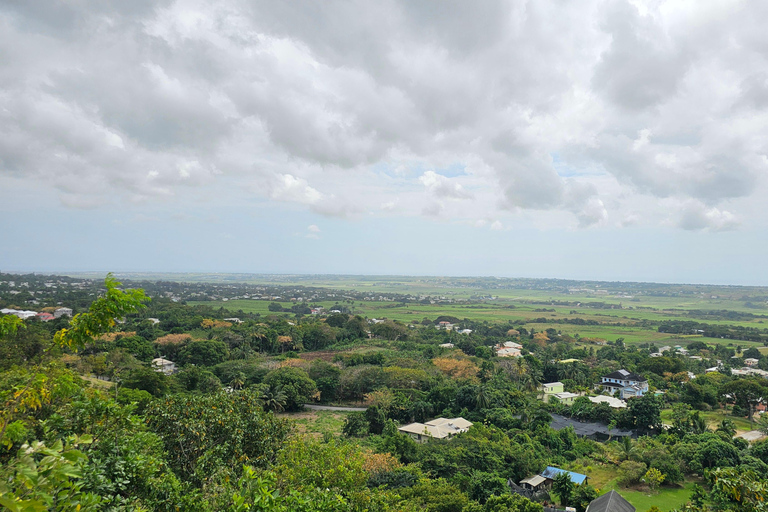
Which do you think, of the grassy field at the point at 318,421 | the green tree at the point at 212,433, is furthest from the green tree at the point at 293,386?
the green tree at the point at 212,433

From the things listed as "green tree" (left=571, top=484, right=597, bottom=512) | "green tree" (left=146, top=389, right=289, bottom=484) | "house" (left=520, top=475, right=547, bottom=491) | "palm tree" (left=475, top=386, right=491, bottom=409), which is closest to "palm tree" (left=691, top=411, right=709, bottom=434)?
"palm tree" (left=475, top=386, right=491, bottom=409)

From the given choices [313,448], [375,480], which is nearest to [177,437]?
[313,448]

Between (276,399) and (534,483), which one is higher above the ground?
(276,399)

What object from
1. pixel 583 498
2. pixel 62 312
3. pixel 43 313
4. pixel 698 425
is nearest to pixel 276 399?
pixel 583 498

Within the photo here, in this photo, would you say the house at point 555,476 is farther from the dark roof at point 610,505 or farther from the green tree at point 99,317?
the green tree at point 99,317

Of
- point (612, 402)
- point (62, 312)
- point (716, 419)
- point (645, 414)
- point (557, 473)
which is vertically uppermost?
point (62, 312)

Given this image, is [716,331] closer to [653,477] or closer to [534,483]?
[653,477]

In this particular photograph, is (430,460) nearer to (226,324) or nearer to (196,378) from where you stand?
(196,378)
